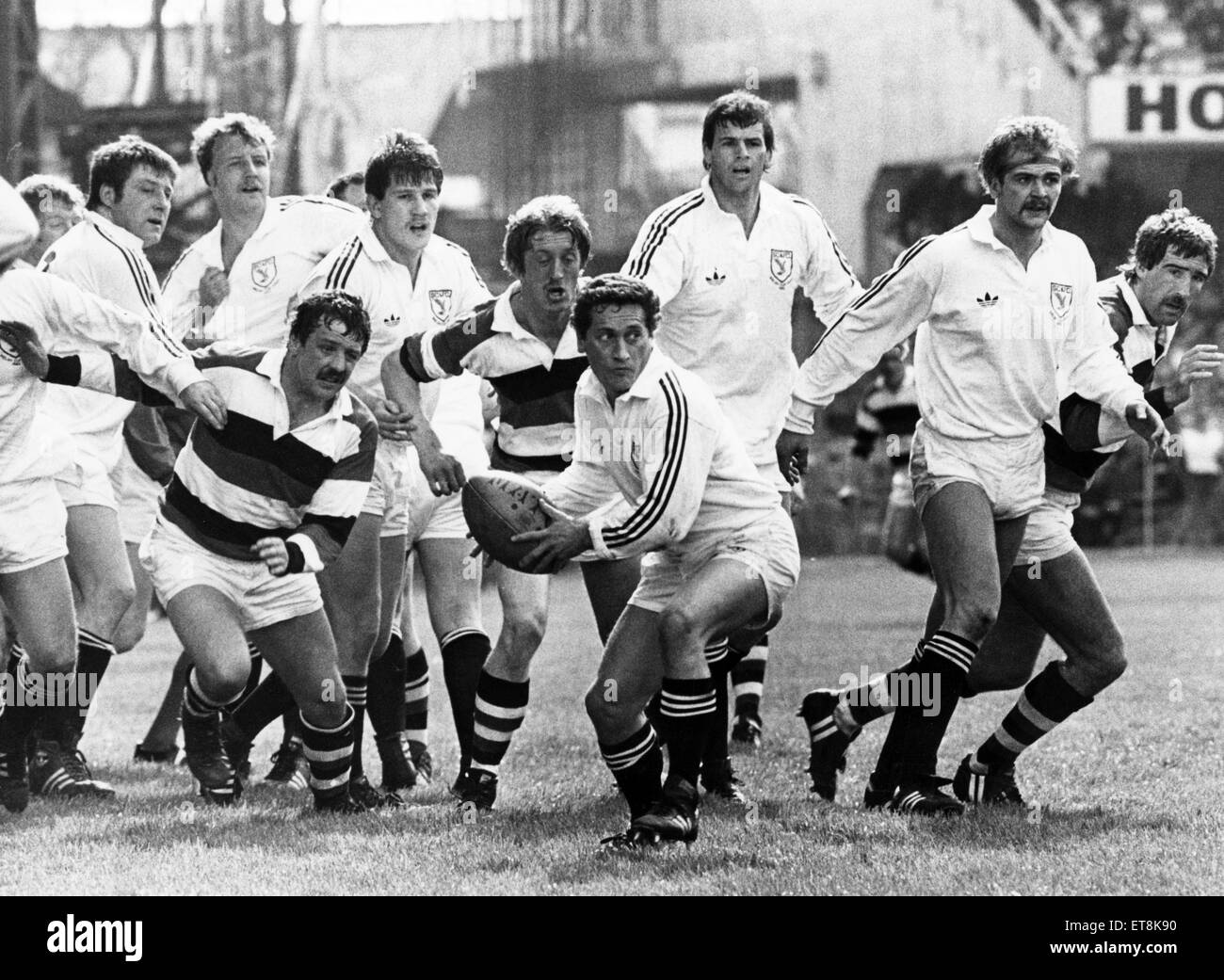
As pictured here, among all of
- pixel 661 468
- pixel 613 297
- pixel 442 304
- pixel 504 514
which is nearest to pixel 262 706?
pixel 442 304

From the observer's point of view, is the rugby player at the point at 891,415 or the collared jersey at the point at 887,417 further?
the collared jersey at the point at 887,417

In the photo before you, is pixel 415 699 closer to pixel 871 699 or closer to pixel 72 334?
pixel 871 699

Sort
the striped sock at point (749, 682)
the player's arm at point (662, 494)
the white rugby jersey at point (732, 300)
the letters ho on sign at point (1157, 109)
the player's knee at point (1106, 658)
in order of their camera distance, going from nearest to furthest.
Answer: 1. the player's arm at point (662, 494)
2. the player's knee at point (1106, 658)
3. the white rugby jersey at point (732, 300)
4. the striped sock at point (749, 682)
5. the letters ho on sign at point (1157, 109)

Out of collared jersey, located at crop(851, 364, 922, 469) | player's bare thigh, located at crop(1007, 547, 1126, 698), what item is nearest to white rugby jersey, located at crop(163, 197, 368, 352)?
player's bare thigh, located at crop(1007, 547, 1126, 698)

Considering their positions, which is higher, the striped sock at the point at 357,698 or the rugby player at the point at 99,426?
the rugby player at the point at 99,426

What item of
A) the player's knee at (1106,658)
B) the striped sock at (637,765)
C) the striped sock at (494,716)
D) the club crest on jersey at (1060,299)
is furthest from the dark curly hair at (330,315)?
the player's knee at (1106,658)

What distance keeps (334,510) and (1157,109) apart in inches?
812

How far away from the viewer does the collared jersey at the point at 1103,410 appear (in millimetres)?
6648

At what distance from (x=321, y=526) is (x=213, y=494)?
14.6 inches

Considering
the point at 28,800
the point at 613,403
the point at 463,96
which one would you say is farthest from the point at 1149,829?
the point at 463,96

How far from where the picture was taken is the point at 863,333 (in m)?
6.69

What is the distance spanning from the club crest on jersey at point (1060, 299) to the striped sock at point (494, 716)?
208 centimetres

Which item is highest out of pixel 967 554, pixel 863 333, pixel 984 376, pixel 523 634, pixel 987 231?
pixel 987 231

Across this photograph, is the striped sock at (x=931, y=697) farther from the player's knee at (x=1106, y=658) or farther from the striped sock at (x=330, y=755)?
the striped sock at (x=330, y=755)
